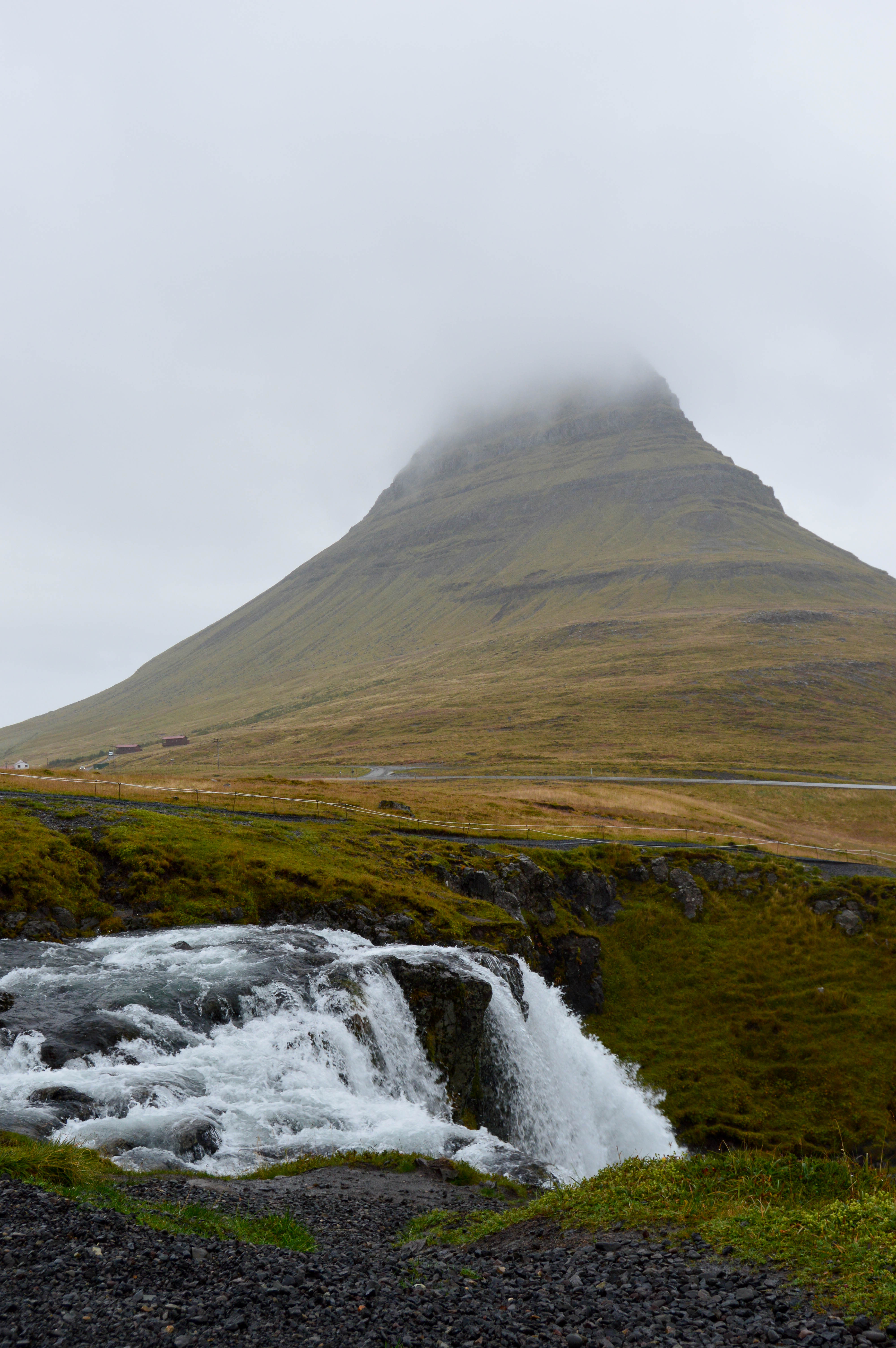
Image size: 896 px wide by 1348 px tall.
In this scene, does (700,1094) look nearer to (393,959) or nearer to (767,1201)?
(393,959)

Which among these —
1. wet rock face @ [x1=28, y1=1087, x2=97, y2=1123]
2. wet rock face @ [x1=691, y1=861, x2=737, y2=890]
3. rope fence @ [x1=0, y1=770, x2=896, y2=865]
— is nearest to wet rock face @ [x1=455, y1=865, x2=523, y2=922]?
rope fence @ [x1=0, y1=770, x2=896, y2=865]

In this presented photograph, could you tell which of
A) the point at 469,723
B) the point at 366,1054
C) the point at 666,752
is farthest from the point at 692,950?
the point at 469,723

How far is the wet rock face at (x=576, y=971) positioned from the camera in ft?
149

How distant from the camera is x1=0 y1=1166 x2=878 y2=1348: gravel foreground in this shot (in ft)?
30.9

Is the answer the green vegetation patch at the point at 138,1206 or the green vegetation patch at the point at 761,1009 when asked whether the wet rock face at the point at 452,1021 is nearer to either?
the green vegetation patch at the point at 761,1009

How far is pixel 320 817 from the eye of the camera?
55.6 meters

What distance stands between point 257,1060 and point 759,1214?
16.0 m

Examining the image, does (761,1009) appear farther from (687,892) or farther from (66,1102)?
(66,1102)

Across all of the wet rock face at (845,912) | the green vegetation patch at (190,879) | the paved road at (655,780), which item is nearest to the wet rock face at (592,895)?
the green vegetation patch at (190,879)

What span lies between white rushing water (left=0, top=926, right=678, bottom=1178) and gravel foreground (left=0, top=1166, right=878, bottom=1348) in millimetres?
6747

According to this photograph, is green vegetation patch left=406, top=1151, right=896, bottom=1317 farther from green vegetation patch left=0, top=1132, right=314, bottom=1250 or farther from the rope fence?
the rope fence

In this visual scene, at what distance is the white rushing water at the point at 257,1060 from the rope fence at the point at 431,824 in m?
23.8

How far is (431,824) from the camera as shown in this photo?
59562 millimetres

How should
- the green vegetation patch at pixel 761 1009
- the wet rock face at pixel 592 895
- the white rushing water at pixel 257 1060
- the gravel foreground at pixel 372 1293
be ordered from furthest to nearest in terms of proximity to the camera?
the wet rock face at pixel 592 895, the green vegetation patch at pixel 761 1009, the white rushing water at pixel 257 1060, the gravel foreground at pixel 372 1293
